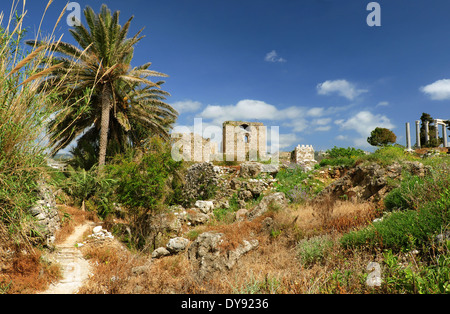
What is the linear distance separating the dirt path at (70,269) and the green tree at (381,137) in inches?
1480

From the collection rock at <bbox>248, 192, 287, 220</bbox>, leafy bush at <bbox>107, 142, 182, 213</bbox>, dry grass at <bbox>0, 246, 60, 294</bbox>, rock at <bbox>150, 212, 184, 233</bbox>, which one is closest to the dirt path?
dry grass at <bbox>0, 246, 60, 294</bbox>

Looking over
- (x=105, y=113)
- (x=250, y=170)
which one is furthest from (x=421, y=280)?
(x=105, y=113)

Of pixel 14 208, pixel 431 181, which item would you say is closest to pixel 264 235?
pixel 431 181

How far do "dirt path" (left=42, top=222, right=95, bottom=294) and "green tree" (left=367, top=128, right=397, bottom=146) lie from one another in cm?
3759

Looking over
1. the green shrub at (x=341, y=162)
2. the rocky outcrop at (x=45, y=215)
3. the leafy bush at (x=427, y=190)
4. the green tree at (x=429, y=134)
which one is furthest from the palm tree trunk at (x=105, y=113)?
the green tree at (x=429, y=134)

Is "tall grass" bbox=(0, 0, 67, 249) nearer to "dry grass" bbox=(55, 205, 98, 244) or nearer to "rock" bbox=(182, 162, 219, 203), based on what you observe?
"dry grass" bbox=(55, 205, 98, 244)

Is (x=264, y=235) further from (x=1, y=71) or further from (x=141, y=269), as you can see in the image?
(x=1, y=71)

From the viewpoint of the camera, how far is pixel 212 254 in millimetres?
5012

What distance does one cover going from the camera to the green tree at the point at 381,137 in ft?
113

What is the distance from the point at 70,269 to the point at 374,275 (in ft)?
16.3

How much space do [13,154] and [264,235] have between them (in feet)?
16.0

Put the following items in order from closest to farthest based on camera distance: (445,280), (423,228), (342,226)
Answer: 1. (445,280)
2. (423,228)
3. (342,226)

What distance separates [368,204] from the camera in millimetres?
6410

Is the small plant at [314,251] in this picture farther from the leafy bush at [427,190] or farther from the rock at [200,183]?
the rock at [200,183]
